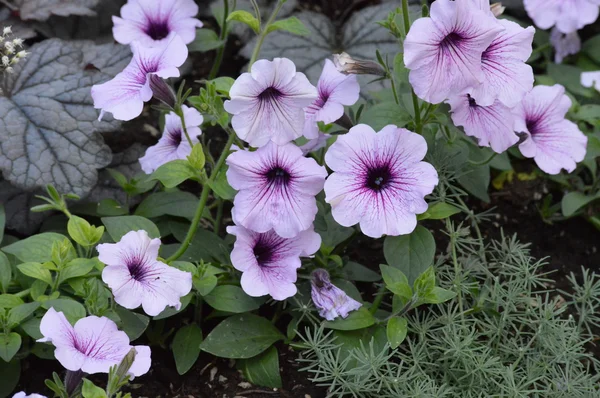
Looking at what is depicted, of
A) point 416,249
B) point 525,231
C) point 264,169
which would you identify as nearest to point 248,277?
point 264,169

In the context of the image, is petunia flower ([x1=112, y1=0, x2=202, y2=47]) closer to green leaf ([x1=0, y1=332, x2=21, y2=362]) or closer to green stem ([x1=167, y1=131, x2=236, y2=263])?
green stem ([x1=167, y1=131, x2=236, y2=263])

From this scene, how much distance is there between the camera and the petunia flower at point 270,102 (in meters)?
1.54

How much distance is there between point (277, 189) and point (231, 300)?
0.29 meters

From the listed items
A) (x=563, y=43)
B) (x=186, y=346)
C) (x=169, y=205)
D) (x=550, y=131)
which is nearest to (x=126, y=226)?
(x=169, y=205)

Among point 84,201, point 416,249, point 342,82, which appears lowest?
point 84,201

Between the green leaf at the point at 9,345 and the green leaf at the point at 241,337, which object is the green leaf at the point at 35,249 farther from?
the green leaf at the point at 241,337

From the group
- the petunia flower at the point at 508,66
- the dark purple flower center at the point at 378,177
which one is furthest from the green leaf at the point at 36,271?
the petunia flower at the point at 508,66

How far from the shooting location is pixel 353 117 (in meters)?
1.92

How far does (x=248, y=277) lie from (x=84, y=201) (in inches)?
26.4

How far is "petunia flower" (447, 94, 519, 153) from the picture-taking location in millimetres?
1717

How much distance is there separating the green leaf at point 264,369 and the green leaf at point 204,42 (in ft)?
3.02

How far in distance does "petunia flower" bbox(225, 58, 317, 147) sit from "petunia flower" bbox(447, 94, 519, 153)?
0.35m

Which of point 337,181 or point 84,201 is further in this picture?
point 84,201

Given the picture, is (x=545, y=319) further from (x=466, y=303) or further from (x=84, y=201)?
(x=84, y=201)
